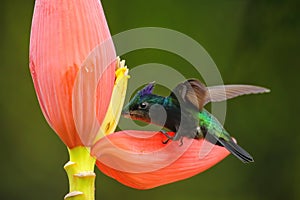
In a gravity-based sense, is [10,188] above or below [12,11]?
below

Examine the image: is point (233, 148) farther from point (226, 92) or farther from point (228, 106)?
point (228, 106)

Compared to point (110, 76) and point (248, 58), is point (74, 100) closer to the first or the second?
point (110, 76)

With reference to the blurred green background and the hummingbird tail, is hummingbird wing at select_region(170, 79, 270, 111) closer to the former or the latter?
the hummingbird tail

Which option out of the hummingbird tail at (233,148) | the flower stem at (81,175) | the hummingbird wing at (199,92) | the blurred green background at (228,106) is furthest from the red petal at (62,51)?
the blurred green background at (228,106)

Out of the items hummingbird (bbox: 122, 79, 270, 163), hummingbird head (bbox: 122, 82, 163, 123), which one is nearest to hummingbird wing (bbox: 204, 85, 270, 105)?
hummingbird (bbox: 122, 79, 270, 163)

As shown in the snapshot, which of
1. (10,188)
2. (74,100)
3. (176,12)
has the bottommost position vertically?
(10,188)

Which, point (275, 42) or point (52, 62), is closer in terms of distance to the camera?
point (52, 62)

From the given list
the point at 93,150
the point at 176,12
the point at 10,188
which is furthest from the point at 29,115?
the point at 93,150

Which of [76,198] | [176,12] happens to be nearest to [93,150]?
[76,198]
